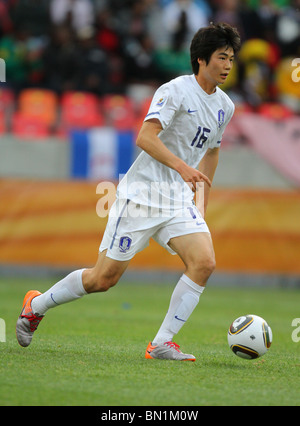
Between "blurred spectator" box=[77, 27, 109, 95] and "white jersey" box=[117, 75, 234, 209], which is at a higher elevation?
"white jersey" box=[117, 75, 234, 209]

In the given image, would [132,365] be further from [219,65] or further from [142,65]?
[142,65]

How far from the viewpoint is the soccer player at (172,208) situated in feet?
19.1

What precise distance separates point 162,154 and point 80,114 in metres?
8.78

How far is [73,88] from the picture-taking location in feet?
50.0

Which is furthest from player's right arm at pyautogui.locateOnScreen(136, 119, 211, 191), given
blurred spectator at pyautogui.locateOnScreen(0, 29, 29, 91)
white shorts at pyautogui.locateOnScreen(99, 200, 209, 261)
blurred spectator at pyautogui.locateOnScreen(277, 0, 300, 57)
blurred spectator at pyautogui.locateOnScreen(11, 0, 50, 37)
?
blurred spectator at pyautogui.locateOnScreen(277, 0, 300, 57)

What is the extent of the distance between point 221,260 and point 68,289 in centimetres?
730

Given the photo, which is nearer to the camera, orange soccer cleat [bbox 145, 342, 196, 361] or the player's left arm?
orange soccer cleat [bbox 145, 342, 196, 361]

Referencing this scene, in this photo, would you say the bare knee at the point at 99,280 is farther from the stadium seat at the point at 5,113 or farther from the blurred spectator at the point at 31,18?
the blurred spectator at the point at 31,18

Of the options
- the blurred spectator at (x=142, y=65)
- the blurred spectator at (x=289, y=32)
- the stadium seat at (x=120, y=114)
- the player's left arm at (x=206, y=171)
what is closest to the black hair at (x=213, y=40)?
the player's left arm at (x=206, y=171)

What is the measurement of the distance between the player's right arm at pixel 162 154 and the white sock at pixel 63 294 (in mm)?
1115

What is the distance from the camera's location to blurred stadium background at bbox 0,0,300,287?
516 inches

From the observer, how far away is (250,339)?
5863mm

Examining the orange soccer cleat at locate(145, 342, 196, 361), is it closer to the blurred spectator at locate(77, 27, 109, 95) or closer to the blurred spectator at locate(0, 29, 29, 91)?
the blurred spectator at locate(77, 27, 109, 95)
